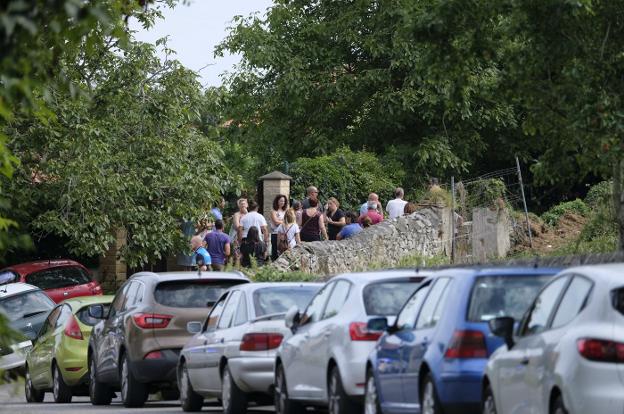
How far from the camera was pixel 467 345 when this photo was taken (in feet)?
36.9

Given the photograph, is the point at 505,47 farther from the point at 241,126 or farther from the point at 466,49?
the point at 241,126

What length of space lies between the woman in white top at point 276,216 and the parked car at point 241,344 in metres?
12.1

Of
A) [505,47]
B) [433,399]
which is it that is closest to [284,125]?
[505,47]

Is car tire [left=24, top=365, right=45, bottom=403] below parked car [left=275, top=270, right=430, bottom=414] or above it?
below

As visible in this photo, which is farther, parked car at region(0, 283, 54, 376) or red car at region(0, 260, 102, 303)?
red car at region(0, 260, 102, 303)

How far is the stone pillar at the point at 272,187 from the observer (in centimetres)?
3484

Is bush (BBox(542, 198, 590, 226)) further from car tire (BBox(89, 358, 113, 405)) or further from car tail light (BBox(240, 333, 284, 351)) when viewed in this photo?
car tail light (BBox(240, 333, 284, 351))

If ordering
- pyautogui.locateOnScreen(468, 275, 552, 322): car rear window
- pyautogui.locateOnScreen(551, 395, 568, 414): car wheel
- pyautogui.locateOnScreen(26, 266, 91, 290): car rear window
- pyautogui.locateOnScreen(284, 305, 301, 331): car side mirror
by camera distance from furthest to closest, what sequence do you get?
1. pyautogui.locateOnScreen(26, 266, 91, 290): car rear window
2. pyautogui.locateOnScreen(284, 305, 301, 331): car side mirror
3. pyautogui.locateOnScreen(468, 275, 552, 322): car rear window
4. pyautogui.locateOnScreen(551, 395, 568, 414): car wheel

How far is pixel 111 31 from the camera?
8938mm

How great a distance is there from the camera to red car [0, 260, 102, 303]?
3619 cm

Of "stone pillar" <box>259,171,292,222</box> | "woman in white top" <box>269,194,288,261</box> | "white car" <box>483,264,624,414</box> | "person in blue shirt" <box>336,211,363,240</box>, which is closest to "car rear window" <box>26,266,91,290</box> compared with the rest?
"stone pillar" <box>259,171,292,222</box>

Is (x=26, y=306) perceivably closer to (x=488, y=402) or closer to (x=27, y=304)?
(x=27, y=304)

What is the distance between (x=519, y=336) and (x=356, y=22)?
1553 inches

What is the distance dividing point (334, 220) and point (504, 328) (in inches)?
822
